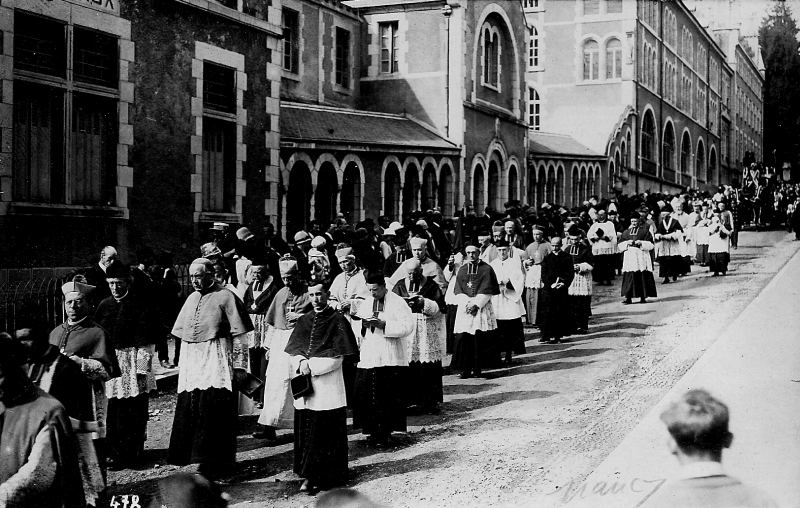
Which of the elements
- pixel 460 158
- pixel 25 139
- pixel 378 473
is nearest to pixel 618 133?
pixel 460 158

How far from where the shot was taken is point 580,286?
14.0 metres

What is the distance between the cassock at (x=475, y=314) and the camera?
1083 centimetres

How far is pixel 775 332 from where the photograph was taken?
6.85 meters

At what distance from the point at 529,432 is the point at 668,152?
1823 inches

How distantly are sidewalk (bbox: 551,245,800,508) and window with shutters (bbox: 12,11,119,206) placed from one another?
9076 mm

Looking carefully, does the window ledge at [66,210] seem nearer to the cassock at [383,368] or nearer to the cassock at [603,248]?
the cassock at [383,368]

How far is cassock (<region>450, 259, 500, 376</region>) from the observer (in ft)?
35.5

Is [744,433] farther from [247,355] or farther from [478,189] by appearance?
[478,189]

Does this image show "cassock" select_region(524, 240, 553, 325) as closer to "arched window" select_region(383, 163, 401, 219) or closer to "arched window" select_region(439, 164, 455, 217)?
"arched window" select_region(383, 163, 401, 219)

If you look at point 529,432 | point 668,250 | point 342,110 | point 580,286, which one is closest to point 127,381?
point 529,432

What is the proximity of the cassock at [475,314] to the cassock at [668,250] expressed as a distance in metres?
11.0

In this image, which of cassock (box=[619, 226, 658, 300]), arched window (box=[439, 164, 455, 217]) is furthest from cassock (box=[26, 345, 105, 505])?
arched window (box=[439, 164, 455, 217])

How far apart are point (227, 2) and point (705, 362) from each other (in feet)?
38.1

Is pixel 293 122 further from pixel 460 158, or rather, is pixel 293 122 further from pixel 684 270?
pixel 684 270
